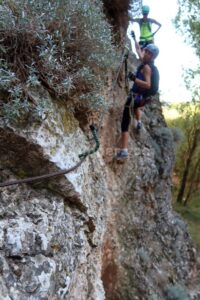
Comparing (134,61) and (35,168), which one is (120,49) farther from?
(35,168)

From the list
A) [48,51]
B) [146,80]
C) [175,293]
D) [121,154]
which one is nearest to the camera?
[48,51]

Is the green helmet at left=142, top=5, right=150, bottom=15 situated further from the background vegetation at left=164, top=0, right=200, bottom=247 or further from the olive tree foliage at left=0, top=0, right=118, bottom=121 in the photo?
the background vegetation at left=164, top=0, right=200, bottom=247

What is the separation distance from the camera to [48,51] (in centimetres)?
416

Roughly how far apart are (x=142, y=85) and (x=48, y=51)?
3.28m

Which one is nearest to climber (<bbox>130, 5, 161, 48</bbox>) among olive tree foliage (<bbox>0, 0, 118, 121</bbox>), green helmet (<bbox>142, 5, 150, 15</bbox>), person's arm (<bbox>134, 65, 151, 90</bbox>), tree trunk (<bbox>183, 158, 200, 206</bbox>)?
green helmet (<bbox>142, 5, 150, 15</bbox>)

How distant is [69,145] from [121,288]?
15.4ft

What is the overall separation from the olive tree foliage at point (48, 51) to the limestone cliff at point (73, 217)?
0.19m

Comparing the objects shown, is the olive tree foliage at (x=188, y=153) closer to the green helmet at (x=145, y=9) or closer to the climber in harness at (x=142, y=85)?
the green helmet at (x=145, y=9)

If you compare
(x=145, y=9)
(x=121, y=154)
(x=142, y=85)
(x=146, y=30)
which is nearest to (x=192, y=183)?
(x=146, y=30)

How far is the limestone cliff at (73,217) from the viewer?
361 centimetres

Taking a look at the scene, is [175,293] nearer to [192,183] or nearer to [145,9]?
[145,9]

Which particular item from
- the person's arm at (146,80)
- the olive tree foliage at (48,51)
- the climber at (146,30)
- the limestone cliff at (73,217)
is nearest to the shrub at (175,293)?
the limestone cliff at (73,217)

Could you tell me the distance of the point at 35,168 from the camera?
4168mm

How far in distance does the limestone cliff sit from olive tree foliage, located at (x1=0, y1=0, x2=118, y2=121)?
0.19m
